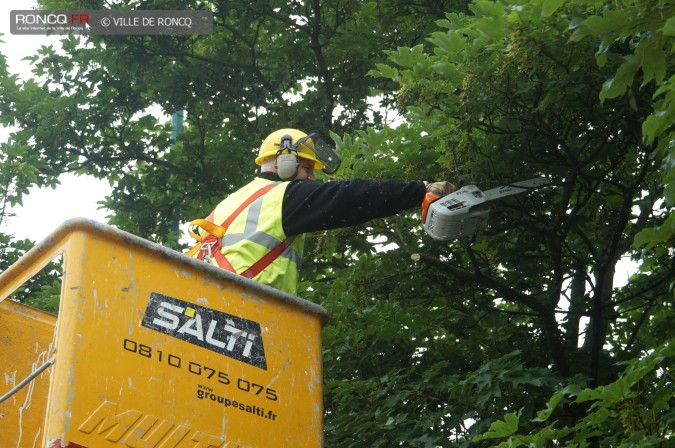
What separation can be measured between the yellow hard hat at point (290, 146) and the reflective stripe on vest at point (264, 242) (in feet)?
2.11

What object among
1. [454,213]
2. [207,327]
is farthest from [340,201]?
[207,327]

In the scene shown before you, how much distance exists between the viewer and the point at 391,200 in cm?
556

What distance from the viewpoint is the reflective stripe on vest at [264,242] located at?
5477 mm

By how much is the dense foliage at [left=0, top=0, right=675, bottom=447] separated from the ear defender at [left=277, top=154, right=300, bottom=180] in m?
0.85

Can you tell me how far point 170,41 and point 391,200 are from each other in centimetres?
630

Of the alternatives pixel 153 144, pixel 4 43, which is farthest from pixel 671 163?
pixel 4 43

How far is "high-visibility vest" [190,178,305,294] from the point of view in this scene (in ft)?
18.0

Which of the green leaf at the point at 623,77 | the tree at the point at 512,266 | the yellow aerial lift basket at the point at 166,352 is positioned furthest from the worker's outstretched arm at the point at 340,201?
the green leaf at the point at 623,77

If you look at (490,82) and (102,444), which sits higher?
(490,82)

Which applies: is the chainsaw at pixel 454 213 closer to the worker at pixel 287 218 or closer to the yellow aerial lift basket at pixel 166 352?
the worker at pixel 287 218

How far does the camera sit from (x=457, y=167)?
689 centimetres

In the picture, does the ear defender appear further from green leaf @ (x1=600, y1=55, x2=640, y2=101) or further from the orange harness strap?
green leaf @ (x1=600, y1=55, x2=640, y2=101)

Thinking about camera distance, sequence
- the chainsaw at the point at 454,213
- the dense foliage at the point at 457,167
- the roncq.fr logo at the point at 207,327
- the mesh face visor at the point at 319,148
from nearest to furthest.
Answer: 1. the roncq.fr logo at the point at 207,327
2. the chainsaw at the point at 454,213
3. the dense foliage at the point at 457,167
4. the mesh face visor at the point at 319,148

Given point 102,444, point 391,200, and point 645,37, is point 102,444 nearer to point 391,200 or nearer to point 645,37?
point 391,200
